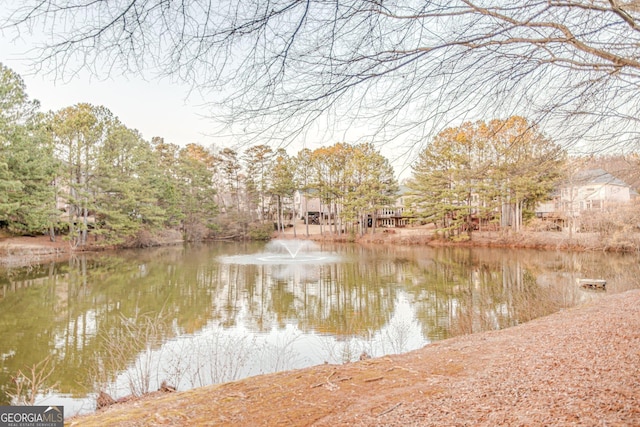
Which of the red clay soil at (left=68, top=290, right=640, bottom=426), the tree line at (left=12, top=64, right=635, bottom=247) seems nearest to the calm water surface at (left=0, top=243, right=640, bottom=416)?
the red clay soil at (left=68, top=290, right=640, bottom=426)

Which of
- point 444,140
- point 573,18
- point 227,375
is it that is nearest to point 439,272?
point 227,375

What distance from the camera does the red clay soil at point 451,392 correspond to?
2465 millimetres

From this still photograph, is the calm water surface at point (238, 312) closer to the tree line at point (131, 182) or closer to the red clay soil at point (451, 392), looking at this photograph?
the red clay soil at point (451, 392)

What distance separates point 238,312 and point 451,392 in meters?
7.02

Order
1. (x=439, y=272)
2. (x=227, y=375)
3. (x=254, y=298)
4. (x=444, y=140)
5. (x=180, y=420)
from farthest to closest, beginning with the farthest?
(x=439, y=272) → (x=254, y=298) → (x=227, y=375) → (x=444, y=140) → (x=180, y=420)

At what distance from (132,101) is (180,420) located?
252 cm

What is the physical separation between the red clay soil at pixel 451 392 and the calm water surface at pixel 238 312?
59.1 inches

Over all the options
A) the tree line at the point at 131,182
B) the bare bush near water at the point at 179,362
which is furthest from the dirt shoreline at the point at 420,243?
the bare bush near water at the point at 179,362

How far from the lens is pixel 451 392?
120 inches

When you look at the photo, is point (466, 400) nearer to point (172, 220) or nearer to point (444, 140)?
point (444, 140)

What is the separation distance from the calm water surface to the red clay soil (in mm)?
1502

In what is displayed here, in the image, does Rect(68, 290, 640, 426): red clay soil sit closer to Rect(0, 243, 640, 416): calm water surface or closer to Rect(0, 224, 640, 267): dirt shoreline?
Rect(0, 243, 640, 416): calm water surface

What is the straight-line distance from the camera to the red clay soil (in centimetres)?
246

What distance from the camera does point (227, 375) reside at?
557cm
